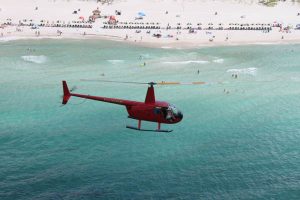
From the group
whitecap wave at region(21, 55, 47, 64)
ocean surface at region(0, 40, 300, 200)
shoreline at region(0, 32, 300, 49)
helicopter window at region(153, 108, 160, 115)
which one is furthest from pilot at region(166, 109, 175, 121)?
shoreline at region(0, 32, 300, 49)

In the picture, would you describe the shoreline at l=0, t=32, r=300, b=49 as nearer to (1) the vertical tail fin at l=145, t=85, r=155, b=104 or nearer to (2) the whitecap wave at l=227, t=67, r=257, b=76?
(2) the whitecap wave at l=227, t=67, r=257, b=76

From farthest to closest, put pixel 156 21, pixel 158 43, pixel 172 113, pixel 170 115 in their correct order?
pixel 156 21 → pixel 158 43 → pixel 170 115 → pixel 172 113

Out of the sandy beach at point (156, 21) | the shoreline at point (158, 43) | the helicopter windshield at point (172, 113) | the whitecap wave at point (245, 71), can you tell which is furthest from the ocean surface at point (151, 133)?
the sandy beach at point (156, 21)

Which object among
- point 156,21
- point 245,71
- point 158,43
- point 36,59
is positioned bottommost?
point 36,59

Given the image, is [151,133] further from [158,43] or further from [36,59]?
[158,43]

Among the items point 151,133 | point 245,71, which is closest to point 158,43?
point 245,71

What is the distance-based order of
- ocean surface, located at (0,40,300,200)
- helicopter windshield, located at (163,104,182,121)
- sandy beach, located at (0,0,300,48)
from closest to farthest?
helicopter windshield, located at (163,104,182,121) → ocean surface, located at (0,40,300,200) → sandy beach, located at (0,0,300,48)

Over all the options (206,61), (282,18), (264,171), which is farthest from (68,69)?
(282,18)
